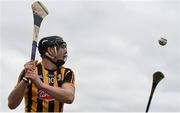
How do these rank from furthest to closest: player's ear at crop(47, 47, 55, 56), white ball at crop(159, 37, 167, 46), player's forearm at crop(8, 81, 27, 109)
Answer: white ball at crop(159, 37, 167, 46) < player's ear at crop(47, 47, 55, 56) < player's forearm at crop(8, 81, 27, 109)

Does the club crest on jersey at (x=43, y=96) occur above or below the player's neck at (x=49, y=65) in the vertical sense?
below

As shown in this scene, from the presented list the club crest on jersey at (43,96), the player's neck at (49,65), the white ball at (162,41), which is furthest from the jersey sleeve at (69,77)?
the white ball at (162,41)

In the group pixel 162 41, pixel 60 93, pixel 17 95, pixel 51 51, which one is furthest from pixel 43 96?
pixel 162 41

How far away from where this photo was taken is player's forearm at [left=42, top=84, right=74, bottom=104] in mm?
7656

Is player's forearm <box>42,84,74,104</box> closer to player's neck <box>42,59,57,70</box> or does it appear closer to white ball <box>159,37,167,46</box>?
player's neck <box>42,59,57,70</box>

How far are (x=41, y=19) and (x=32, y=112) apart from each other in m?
1.54

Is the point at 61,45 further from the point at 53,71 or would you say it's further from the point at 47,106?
the point at 47,106

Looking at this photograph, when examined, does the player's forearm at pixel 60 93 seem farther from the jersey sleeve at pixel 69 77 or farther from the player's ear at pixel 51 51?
the player's ear at pixel 51 51

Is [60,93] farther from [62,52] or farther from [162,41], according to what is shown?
[162,41]

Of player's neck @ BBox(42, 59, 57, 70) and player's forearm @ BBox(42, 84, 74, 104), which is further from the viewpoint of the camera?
player's neck @ BBox(42, 59, 57, 70)

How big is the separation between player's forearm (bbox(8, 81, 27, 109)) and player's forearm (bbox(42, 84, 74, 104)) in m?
0.31

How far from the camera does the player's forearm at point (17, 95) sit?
763 centimetres

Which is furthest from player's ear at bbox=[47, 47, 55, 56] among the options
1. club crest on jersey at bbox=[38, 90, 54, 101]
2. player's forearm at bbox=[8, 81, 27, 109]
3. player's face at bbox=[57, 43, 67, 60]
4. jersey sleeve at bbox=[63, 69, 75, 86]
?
player's forearm at bbox=[8, 81, 27, 109]

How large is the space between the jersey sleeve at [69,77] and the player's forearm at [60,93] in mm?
268
